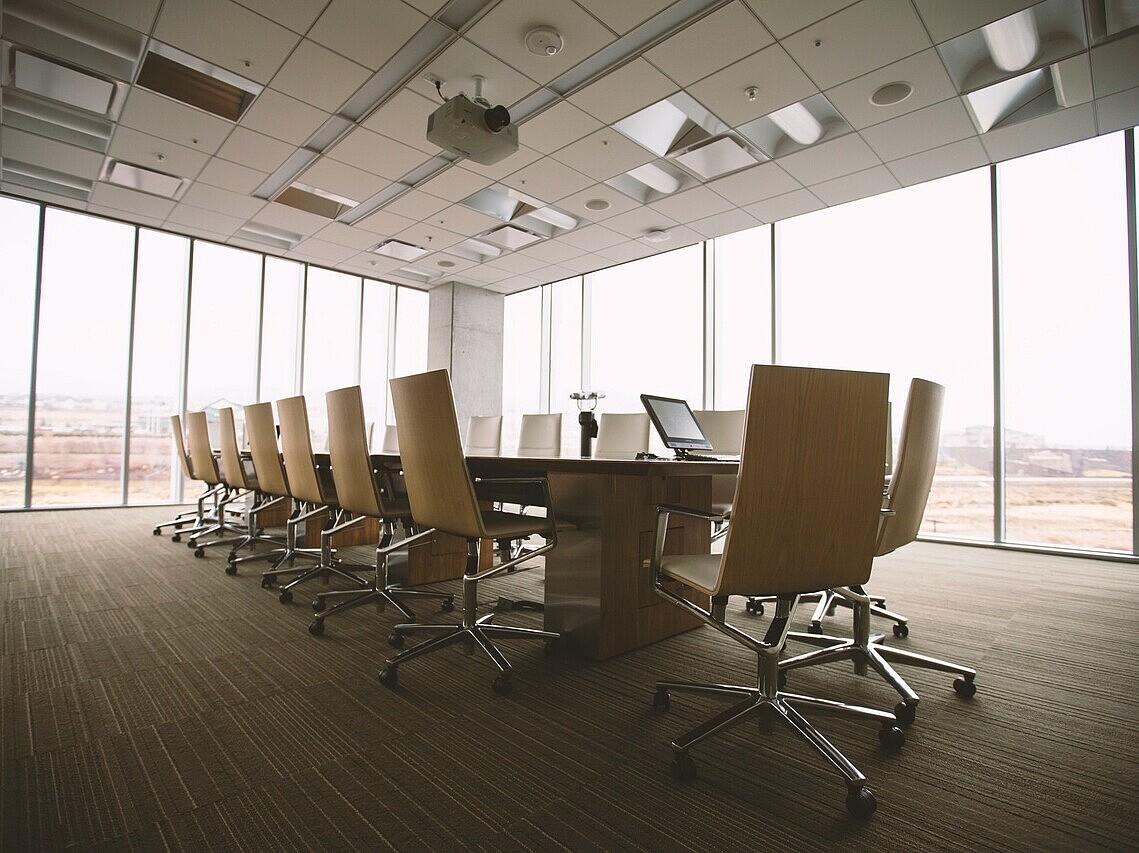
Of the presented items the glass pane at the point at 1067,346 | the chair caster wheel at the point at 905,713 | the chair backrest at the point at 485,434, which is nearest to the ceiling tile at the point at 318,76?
the chair backrest at the point at 485,434

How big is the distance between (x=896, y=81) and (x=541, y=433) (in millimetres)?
3618

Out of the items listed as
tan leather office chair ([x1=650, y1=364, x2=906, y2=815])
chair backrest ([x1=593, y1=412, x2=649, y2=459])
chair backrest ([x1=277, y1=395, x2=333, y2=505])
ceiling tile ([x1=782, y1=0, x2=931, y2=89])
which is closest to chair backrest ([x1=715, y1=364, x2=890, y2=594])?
tan leather office chair ([x1=650, y1=364, x2=906, y2=815])

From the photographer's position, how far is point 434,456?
7.01ft

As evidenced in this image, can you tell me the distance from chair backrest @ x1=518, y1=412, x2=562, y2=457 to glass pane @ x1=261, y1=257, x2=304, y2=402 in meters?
4.84

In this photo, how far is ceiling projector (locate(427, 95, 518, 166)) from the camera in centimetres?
385

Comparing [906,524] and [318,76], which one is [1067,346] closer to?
[906,524]

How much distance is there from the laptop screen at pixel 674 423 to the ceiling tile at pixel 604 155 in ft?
10.1

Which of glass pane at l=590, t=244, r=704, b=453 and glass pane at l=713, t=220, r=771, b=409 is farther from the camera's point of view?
glass pane at l=590, t=244, r=704, b=453

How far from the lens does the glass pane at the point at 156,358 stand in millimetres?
7277

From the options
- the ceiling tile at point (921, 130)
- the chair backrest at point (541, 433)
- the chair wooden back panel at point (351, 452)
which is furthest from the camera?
the chair backrest at point (541, 433)

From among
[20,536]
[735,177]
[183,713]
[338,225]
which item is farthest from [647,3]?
[20,536]

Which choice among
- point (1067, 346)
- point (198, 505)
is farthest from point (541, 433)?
point (1067, 346)

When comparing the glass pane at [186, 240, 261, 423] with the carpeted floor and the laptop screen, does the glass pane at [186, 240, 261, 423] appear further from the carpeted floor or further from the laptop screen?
the laptop screen

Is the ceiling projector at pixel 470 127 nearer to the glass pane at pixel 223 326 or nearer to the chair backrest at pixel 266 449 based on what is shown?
the chair backrest at pixel 266 449
